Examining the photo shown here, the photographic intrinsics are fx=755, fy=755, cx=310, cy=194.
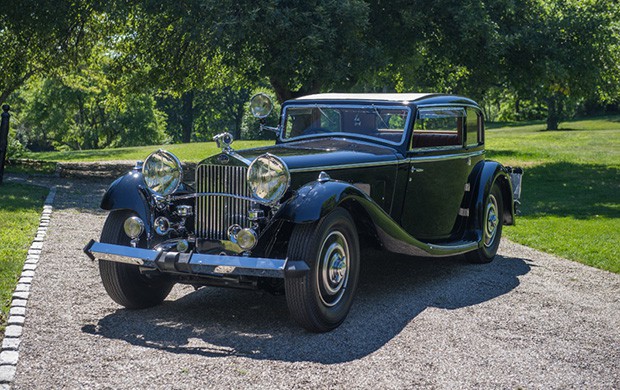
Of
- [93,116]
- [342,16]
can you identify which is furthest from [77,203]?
[93,116]

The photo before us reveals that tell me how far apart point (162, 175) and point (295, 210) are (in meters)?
1.25

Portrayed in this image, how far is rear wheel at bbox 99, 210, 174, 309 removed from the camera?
6.11m

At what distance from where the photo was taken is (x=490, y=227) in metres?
8.70

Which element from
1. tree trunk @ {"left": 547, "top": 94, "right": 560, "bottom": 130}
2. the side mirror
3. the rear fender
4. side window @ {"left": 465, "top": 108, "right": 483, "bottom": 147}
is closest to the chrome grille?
the side mirror

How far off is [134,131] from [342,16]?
33.3m

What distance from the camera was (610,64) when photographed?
1866 centimetres

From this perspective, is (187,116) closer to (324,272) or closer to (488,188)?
(488,188)

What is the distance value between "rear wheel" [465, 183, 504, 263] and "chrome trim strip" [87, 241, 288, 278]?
3699 millimetres

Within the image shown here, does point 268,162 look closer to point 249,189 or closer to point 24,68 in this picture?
point 249,189

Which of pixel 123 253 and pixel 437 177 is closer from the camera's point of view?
pixel 123 253

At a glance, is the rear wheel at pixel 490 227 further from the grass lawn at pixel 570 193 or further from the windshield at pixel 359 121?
the windshield at pixel 359 121

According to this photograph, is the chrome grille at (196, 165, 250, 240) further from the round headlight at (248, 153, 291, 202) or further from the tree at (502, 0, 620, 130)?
the tree at (502, 0, 620, 130)

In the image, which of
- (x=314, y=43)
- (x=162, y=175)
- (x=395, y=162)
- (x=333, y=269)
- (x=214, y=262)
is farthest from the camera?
(x=314, y=43)

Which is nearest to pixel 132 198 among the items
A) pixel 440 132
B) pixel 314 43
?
pixel 440 132
